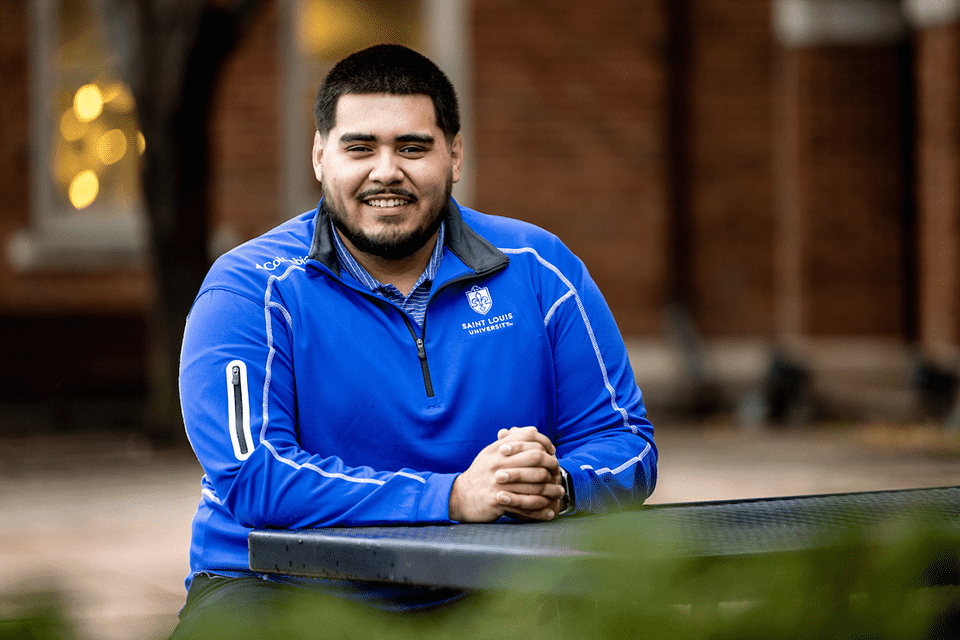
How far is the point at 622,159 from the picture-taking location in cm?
1156

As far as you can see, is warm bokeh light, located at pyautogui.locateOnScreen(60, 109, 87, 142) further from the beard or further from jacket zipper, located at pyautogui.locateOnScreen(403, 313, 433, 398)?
jacket zipper, located at pyautogui.locateOnScreen(403, 313, 433, 398)

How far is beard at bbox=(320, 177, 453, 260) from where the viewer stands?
261 centimetres

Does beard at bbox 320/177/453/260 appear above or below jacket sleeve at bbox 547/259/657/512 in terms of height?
above

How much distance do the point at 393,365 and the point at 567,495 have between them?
1.36ft

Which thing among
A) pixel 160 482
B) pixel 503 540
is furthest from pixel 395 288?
pixel 160 482

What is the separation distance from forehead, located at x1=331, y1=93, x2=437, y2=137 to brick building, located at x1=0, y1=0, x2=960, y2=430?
8.76 m

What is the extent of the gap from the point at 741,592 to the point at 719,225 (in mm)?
10995

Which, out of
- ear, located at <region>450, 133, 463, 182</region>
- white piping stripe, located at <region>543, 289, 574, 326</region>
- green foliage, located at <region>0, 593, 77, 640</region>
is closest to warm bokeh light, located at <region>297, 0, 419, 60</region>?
ear, located at <region>450, 133, 463, 182</region>

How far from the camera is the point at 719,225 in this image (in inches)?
465

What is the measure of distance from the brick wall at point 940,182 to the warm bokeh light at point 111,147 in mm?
6885

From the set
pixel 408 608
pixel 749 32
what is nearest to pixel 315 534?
pixel 408 608

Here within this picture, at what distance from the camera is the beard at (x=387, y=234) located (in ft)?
8.57

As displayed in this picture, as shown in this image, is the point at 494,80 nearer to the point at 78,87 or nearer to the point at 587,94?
the point at 587,94

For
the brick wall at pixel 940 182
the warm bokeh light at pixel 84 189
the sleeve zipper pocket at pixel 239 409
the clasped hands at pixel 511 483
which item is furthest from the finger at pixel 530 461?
the warm bokeh light at pixel 84 189
